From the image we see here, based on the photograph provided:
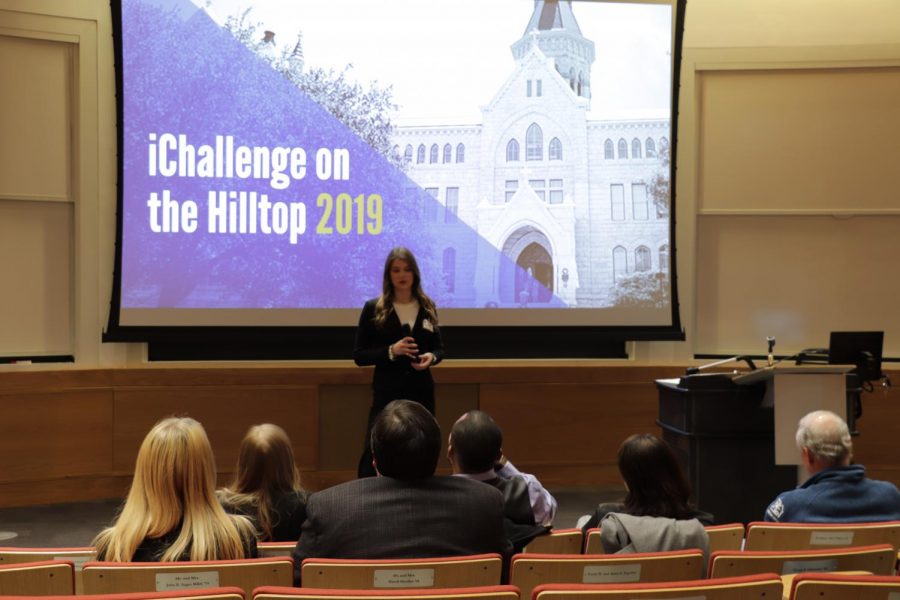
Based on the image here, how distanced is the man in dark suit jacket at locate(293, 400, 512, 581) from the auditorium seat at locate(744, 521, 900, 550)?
2.63 feet

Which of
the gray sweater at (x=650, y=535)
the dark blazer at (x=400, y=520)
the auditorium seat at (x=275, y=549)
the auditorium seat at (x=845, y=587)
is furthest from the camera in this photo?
the auditorium seat at (x=275, y=549)

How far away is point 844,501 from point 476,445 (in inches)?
47.9

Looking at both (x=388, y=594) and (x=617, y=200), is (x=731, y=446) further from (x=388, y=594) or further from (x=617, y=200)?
(x=388, y=594)

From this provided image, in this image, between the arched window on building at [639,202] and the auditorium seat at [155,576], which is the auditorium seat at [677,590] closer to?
the auditorium seat at [155,576]

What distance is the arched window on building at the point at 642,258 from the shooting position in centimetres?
674

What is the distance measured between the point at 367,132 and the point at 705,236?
2.56 meters

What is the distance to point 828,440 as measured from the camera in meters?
3.19

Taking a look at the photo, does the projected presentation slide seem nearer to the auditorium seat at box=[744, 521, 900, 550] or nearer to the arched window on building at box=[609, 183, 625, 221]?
the arched window on building at box=[609, 183, 625, 221]

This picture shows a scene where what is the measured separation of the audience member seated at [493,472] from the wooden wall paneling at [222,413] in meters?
3.52

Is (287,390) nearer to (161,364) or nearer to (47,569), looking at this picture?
(161,364)

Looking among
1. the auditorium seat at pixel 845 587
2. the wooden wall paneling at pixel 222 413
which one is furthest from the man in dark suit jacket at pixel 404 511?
the wooden wall paneling at pixel 222 413

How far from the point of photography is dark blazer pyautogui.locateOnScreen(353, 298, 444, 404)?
4.79 meters

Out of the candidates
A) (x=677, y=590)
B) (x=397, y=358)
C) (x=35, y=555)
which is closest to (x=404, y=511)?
(x=677, y=590)

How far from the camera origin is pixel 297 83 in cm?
636
